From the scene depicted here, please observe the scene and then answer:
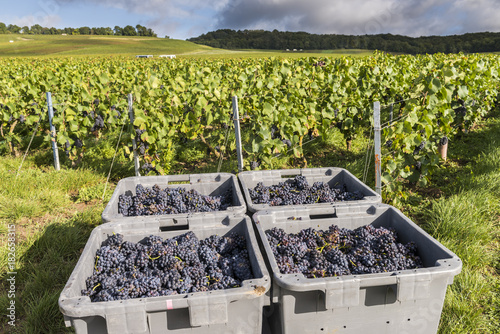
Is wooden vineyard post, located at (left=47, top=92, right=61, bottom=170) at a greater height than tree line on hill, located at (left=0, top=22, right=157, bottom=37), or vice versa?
tree line on hill, located at (left=0, top=22, right=157, bottom=37)

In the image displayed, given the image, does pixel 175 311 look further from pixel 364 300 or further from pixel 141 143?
pixel 141 143

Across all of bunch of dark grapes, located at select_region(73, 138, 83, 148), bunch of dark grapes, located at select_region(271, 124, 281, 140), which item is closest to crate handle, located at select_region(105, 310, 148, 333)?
bunch of dark grapes, located at select_region(271, 124, 281, 140)

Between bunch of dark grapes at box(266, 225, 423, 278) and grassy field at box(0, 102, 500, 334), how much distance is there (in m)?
0.73

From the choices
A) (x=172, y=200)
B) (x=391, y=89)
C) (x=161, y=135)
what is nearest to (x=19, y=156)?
(x=161, y=135)

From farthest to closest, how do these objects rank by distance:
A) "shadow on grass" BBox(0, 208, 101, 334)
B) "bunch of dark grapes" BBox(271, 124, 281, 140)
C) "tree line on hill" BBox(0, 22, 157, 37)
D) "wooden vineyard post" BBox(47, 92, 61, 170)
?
"tree line on hill" BBox(0, 22, 157, 37), "wooden vineyard post" BBox(47, 92, 61, 170), "bunch of dark grapes" BBox(271, 124, 281, 140), "shadow on grass" BBox(0, 208, 101, 334)

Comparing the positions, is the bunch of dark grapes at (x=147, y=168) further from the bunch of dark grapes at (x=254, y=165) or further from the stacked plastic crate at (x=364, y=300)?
the stacked plastic crate at (x=364, y=300)

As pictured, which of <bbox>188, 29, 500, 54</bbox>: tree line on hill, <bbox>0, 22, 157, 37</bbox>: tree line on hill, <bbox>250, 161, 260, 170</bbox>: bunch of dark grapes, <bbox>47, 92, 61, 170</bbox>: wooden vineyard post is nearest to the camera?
<bbox>250, 161, 260, 170</bbox>: bunch of dark grapes

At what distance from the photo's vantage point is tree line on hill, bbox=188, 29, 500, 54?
1376 centimetres

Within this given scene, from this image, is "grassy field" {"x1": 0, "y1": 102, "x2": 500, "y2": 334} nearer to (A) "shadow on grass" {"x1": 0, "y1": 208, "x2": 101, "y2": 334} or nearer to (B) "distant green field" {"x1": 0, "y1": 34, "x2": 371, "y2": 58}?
(A) "shadow on grass" {"x1": 0, "y1": 208, "x2": 101, "y2": 334}

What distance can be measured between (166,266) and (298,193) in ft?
4.52

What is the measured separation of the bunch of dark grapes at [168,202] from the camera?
282 cm

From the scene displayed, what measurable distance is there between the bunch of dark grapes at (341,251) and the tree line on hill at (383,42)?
20.4 feet

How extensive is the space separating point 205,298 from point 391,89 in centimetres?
573

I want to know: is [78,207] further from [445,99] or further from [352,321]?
[445,99]
